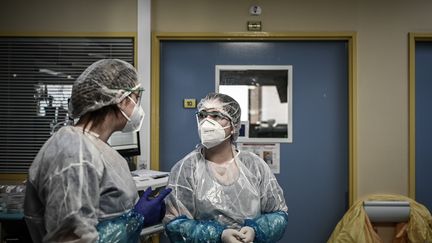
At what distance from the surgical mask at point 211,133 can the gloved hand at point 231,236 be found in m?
0.40

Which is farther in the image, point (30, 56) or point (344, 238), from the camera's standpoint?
point (30, 56)

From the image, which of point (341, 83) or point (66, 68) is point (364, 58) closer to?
point (341, 83)

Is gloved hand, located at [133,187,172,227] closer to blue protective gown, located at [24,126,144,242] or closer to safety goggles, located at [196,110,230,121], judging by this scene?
blue protective gown, located at [24,126,144,242]

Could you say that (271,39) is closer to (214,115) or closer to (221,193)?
(214,115)

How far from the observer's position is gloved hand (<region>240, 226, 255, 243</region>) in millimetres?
1510

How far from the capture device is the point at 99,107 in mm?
1214

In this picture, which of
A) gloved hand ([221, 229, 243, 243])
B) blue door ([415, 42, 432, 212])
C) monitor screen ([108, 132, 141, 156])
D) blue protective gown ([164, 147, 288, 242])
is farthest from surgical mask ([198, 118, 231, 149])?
blue door ([415, 42, 432, 212])

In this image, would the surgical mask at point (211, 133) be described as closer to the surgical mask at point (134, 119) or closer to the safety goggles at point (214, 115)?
the safety goggles at point (214, 115)

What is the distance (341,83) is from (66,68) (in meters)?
2.11

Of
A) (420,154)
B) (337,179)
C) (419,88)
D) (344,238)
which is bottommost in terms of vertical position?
(344,238)

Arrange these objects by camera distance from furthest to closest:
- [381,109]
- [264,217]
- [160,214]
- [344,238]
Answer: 1. [381,109]
2. [344,238]
3. [264,217]
4. [160,214]

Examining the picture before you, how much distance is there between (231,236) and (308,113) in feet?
5.01

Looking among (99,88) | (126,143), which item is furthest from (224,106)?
(126,143)

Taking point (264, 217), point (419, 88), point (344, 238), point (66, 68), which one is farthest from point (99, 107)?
point (419, 88)
